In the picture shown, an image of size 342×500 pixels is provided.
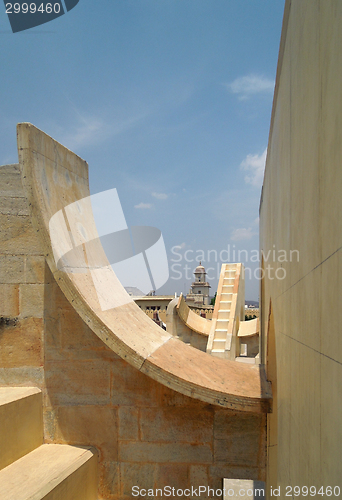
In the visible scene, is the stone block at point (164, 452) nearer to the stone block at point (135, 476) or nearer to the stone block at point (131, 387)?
the stone block at point (135, 476)

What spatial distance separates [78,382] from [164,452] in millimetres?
984

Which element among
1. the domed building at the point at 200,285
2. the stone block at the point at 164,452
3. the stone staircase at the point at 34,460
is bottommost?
the domed building at the point at 200,285

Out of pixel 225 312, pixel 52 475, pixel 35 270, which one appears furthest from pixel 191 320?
pixel 52 475

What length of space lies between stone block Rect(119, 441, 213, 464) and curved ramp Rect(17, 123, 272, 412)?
584 mm

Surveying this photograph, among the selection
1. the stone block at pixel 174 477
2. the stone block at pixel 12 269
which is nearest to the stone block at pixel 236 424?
the stone block at pixel 174 477

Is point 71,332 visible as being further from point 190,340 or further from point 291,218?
point 190,340

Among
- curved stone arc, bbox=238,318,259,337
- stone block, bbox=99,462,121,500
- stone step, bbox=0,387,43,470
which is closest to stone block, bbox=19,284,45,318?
stone step, bbox=0,387,43,470

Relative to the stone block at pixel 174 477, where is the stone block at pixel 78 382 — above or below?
above

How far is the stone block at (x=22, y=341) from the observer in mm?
3307

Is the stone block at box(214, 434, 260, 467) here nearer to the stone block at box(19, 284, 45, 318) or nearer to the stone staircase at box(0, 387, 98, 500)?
the stone staircase at box(0, 387, 98, 500)

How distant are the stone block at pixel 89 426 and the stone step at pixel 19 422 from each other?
0.64ft

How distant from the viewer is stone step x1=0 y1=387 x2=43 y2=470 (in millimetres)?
2740

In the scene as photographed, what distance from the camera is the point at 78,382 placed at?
3.31 metres

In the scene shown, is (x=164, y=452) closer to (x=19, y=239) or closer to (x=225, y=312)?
(x=19, y=239)
